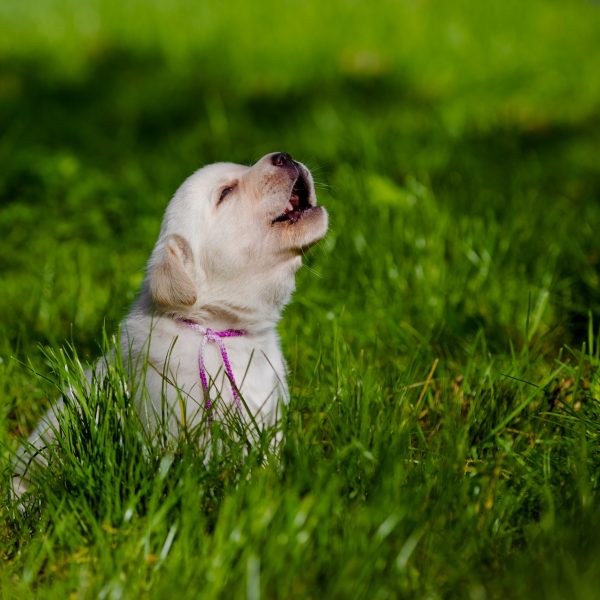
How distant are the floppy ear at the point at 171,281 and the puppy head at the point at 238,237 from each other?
1 cm

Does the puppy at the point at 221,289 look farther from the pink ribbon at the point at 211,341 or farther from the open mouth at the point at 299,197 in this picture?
the open mouth at the point at 299,197

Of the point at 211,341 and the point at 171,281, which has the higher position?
the point at 171,281

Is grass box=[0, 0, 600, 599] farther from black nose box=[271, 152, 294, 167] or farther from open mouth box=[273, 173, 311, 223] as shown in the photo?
black nose box=[271, 152, 294, 167]

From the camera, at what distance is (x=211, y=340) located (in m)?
2.89

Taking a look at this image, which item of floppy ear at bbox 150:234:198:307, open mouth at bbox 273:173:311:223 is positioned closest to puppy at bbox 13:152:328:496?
floppy ear at bbox 150:234:198:307

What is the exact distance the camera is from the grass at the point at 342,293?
79.0 inches

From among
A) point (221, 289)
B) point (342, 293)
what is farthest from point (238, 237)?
point (342, 293)

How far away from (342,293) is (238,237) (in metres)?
1.07

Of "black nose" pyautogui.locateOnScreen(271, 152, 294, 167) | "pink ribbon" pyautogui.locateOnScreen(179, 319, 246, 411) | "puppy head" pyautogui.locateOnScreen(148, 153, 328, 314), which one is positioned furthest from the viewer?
"black nose" pyautogui.locateOnScreen(271, 152, 294, 167)

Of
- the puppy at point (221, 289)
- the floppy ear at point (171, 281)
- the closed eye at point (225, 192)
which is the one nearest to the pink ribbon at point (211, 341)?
the puppy at point (221, 289)

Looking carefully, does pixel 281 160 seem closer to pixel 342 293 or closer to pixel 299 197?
pixel 299 197

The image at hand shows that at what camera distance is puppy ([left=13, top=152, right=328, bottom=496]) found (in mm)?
2785

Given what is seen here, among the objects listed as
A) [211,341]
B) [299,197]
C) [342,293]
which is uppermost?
[299,197]

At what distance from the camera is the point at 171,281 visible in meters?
2.75
